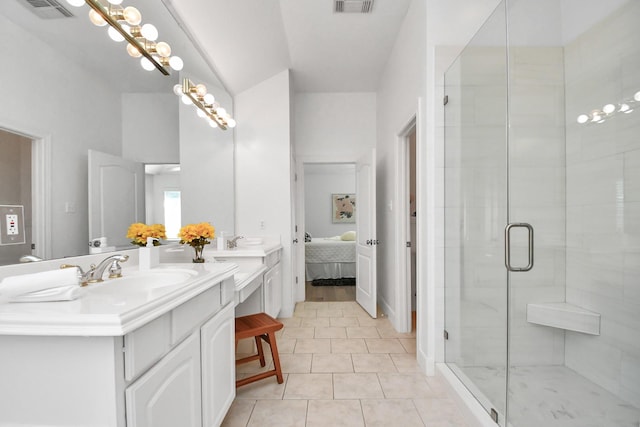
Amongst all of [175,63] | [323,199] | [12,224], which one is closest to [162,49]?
[175,63]

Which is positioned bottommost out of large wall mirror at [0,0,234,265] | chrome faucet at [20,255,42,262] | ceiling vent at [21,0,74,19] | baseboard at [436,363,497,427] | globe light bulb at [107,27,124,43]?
baseboard at [436,363,497,427]

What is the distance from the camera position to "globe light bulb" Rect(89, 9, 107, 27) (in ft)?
4.66

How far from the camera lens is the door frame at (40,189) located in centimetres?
115

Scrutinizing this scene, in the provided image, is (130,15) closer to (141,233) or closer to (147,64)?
(147,64)

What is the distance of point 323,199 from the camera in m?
8.05

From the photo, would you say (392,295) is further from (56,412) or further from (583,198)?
(56,412)

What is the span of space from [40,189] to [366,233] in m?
2.97

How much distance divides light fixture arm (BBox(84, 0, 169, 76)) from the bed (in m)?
3.74

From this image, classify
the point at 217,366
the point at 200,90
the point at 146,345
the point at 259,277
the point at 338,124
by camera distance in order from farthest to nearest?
the point at 338,124
the point at 259,277
the point at 200,90
the point at 217,366
the point at 146,345

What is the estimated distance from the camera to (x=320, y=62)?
3.50 meters

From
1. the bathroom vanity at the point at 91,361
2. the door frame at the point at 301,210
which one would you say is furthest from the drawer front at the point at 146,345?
the door frame at the point at 301,210

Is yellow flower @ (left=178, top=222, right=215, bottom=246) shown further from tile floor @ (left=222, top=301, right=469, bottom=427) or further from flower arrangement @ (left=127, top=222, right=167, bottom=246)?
tile floor @ (left=222, top=301, right=469, bottom=427)

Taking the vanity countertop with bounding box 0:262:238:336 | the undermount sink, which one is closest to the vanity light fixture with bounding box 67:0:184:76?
the undermount sink

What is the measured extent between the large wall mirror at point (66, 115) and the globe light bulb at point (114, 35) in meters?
0.02
